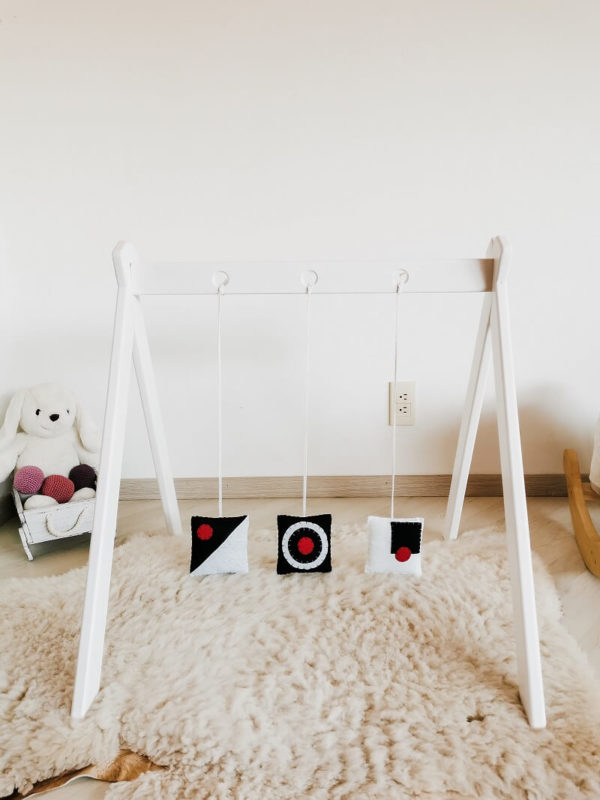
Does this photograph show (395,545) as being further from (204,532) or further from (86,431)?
(86,431)

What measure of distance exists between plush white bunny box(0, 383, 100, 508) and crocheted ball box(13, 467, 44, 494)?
2 cm

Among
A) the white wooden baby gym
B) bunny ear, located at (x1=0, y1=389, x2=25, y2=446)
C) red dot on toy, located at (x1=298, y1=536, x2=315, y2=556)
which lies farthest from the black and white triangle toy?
bunny ear, located at (x1=0, y1=389, x2=25, y2=446)

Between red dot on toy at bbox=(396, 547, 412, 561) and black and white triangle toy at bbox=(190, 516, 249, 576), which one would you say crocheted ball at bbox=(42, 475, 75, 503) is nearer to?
black and white triangle toy at bbox=(190, 516, 249, 576)

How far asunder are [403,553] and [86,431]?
802 mm

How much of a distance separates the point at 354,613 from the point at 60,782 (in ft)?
1.63

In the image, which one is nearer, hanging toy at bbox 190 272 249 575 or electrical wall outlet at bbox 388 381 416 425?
hanging toy at bbox 190 272 249 575

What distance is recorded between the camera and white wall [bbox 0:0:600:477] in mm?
1316

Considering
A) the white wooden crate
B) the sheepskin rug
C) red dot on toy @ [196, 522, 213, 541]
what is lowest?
the sheepskin rug

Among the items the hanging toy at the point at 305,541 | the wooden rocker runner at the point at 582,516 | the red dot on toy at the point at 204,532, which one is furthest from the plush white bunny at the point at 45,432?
the wooden rocker runner at the point at 582,516

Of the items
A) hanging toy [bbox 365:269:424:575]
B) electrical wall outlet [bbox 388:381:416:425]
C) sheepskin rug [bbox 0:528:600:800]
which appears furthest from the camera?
electrical wall outlet [bbox 388:381:416:425]

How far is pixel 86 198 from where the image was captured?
1377 mm

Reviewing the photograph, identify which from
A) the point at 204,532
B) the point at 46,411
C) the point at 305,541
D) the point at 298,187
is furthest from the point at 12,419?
the point at 298,187

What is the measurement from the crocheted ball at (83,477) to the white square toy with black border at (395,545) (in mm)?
697

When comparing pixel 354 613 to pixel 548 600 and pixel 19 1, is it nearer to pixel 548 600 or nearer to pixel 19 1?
pixel 548 600
